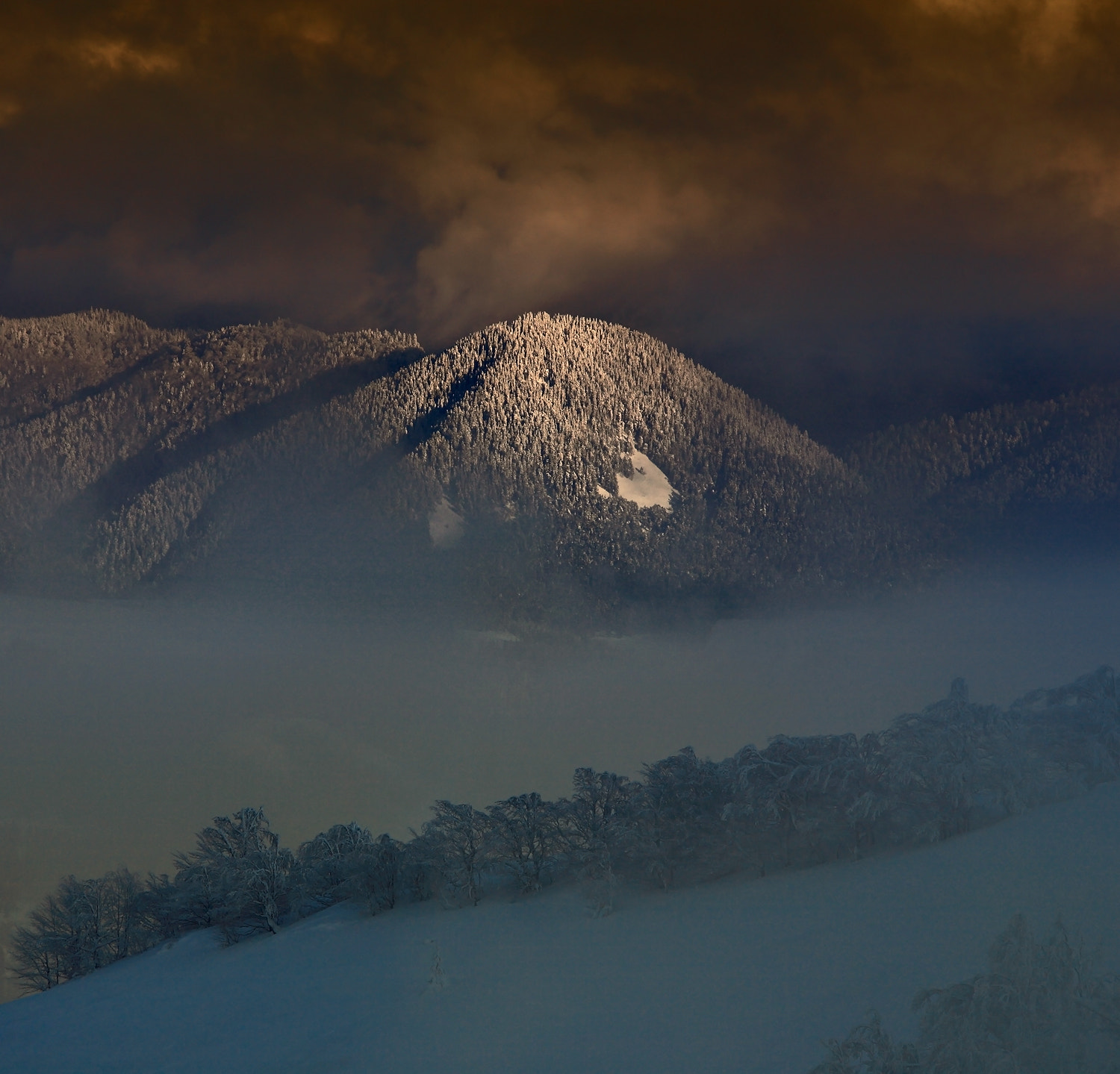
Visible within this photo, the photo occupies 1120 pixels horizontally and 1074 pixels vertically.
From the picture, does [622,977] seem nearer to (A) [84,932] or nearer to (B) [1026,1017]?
(B) [1026,1017]


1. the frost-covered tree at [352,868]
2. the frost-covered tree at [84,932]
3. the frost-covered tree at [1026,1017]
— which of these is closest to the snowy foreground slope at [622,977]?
the frost-covered tree at [352,868]

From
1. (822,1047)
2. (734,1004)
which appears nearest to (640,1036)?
(734,1004)

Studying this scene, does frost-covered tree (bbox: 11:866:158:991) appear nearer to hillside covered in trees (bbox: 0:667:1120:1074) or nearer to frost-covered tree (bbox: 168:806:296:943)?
hillside covered in trees (bbox: 0:667:1120:1074)

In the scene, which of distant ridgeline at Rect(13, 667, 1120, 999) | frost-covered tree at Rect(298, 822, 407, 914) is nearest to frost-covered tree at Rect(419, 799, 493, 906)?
distant ridgeline at Rect(13, 667, 1120, 999)

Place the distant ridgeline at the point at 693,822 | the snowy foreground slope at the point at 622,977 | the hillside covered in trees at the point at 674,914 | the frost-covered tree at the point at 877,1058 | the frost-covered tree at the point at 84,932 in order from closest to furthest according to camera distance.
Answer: the frost-covered tree at the point at 877,1058 → the hillside covered in trees at the point at 674,914 → the snowy foreground slope at the point at 622,977 → the distant ridgeline at the point at 693,822 → the frost-covered tree at the point at 84,932

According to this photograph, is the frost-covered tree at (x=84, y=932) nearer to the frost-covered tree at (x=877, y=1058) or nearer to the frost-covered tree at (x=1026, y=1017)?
the frost-covered tree at (x=877, y=1058)

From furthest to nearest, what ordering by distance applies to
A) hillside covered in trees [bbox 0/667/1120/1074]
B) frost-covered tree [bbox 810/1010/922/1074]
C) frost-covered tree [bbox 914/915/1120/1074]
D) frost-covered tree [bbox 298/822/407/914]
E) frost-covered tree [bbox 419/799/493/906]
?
frost-covered tree [bbox 298/822/407/914] < frost-covered tree [bbox 419/799/493/906] < hillside covered in trees [bbox 0/667/1120/1074] < frost-covered tree [bbox 810/1010/922/1074] < frost-covered tree [bbox 914/915/1120/1074]
